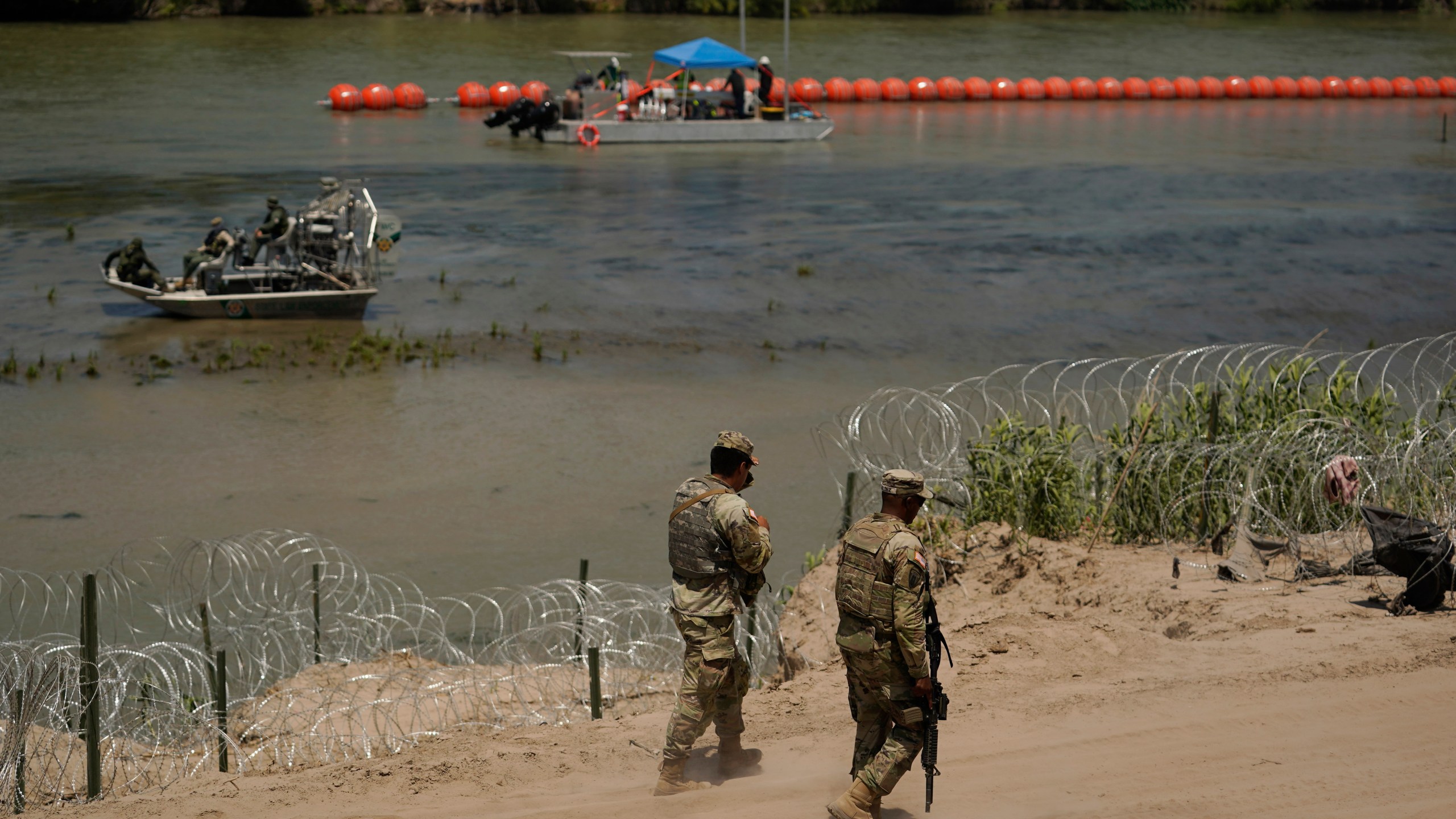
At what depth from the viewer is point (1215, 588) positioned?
29.4ft

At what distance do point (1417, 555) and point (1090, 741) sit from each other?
2.70 m

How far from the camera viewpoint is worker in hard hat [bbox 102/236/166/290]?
63.3 ft

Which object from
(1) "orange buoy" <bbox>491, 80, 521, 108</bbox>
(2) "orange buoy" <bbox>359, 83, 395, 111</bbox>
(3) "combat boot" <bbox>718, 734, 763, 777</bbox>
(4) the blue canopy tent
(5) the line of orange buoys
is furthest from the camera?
(1) "orange buoy" <bbox>491, 80, 521, 108</bbox>

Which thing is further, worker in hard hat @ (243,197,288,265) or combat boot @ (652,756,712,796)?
worker in hard hat @ (243,197,288,265)

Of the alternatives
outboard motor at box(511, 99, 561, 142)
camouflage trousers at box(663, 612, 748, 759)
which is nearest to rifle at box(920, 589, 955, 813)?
camouflage trousers at box(663, 612, 748, 759)

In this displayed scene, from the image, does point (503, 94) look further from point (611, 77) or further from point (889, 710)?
point (889, 710)

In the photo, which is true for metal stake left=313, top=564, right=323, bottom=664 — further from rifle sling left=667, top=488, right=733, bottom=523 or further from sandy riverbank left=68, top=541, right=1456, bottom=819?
rifle sling left=667, top=488, right=733, bottom=523

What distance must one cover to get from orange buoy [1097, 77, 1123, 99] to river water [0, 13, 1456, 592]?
675 mm

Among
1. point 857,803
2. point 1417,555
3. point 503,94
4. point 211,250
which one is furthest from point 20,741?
point 503,94

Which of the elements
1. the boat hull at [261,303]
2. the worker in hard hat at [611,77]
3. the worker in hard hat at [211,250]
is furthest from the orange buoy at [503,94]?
the boat hull at [261,303]

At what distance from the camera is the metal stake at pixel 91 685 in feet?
22.2

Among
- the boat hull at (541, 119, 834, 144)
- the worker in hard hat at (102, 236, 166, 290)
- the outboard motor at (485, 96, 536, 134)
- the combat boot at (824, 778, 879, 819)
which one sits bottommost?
the combat boot at (824, 778, 879, 819)

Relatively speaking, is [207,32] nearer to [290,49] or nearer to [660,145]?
[290,49]

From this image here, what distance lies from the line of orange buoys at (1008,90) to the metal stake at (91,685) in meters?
35.4
